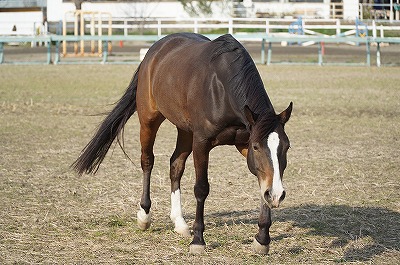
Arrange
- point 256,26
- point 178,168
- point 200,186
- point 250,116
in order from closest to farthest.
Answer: point 250,116
point 200,186
point 178,168
point 256,26

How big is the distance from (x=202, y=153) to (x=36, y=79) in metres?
16.7

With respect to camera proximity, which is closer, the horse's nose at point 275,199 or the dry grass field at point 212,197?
the horse's nose at point 275,199

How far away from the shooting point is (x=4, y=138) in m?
12.3

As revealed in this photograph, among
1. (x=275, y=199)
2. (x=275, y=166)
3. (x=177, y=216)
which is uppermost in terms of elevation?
(x=275, y=166)

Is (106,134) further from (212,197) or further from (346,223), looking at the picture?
(346,223)

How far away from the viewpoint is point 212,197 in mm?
8305

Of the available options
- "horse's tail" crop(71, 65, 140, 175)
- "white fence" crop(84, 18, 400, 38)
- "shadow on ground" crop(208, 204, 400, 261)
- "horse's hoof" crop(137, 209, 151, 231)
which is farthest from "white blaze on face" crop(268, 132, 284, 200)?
"white fence" crop(84, 18, 400, 38)

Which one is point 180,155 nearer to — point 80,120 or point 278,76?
point 80,120

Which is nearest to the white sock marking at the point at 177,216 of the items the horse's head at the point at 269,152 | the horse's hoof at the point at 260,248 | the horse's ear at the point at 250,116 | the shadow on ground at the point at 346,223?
the shadow on ground at the point at 346,223

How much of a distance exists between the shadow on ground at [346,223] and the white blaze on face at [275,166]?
1035 mm

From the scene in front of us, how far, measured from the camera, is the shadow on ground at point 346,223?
249 inches

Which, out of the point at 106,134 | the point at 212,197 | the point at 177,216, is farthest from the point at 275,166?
the point at 212,197

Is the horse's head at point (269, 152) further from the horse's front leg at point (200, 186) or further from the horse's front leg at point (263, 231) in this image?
the horse's front leg at point (200, 186)

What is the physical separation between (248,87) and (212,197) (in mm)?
2650
